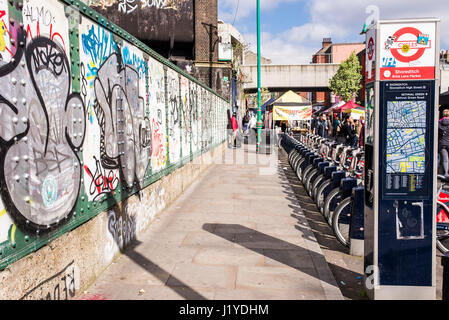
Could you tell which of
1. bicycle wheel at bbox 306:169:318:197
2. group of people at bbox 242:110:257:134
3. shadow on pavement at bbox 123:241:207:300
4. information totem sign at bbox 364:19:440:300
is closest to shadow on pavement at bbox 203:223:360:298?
information totem sign at bbox 364:19:440:300

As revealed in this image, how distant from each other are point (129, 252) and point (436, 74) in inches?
149

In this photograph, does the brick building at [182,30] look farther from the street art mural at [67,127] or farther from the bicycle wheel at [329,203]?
the bicycle wheel at [329,203]

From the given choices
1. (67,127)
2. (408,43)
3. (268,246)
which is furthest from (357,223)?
(67,127)

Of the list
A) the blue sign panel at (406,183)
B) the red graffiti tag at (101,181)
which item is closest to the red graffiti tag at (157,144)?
the red graffiti tag at (101,181)

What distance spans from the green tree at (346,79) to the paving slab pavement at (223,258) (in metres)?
38.0

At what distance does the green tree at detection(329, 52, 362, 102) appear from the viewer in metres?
43.5

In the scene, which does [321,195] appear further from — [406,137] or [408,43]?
[408,43]

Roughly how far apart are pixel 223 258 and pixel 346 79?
42.8 metres

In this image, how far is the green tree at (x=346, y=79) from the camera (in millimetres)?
43500

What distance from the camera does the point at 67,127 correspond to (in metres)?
3.46

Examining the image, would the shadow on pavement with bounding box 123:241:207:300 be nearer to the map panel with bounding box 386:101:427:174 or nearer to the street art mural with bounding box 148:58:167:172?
the street art mural with bounding box 148:58:167:172

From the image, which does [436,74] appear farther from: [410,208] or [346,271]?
[346,271]

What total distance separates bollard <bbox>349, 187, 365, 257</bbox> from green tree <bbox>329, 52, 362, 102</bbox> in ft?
132
